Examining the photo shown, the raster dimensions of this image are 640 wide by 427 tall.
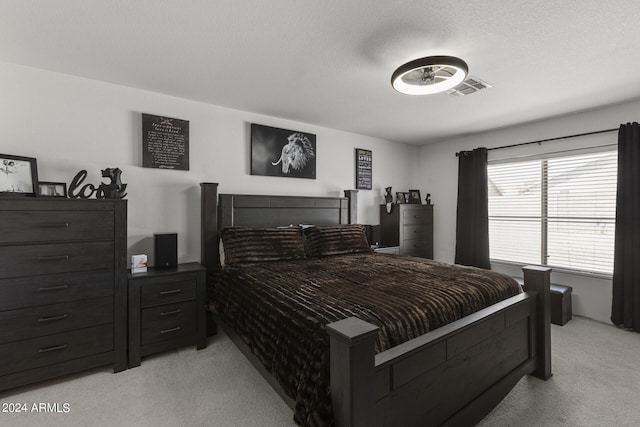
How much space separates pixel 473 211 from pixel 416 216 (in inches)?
31.5

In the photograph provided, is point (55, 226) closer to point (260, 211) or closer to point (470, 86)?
point (260, 211)

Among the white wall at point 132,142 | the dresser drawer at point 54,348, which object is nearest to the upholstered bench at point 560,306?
the white wall at point 132,142

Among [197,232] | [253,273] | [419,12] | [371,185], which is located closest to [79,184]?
[197,232]

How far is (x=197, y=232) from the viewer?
9.97ft

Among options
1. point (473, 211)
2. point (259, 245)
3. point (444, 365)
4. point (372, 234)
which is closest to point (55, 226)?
point (259, 245)

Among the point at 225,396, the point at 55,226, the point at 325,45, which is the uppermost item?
the point at 325,45

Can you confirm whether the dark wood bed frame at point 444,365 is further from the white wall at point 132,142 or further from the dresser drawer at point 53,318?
the white wall at point 132,142

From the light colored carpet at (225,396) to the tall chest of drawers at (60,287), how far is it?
0.19 metres

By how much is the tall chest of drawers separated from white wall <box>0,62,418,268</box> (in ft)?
1.85

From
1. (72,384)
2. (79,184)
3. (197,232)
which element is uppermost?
(79,184)

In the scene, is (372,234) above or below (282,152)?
below

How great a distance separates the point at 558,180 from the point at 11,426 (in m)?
5.35

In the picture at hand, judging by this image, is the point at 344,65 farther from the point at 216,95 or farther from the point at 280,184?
the point at 280,184

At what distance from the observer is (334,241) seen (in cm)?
320
